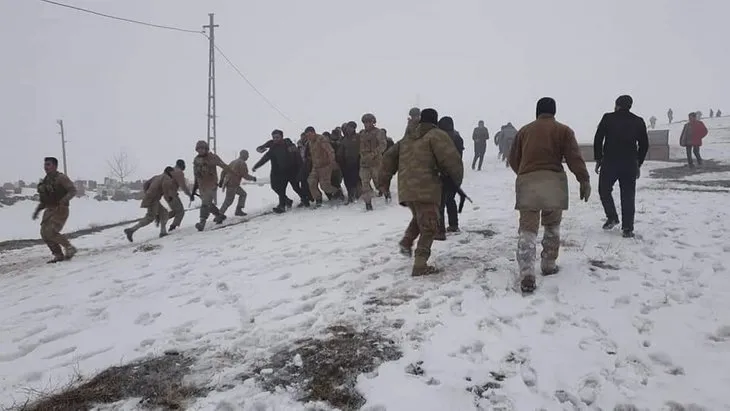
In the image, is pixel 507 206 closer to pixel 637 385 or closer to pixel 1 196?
pixel 637 385

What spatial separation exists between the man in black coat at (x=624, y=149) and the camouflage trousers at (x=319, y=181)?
664 cm

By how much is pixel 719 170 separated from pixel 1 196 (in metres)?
36.5

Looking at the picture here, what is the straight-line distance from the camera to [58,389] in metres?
3.68

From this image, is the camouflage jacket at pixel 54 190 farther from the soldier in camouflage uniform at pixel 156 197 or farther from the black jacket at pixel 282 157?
the black jacket at pixel 282 157

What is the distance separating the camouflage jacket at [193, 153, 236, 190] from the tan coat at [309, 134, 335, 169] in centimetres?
228

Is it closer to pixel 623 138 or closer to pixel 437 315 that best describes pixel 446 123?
pixel 623 138

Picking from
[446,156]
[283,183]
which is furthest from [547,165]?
[283,183]

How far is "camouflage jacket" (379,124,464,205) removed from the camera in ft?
18.6

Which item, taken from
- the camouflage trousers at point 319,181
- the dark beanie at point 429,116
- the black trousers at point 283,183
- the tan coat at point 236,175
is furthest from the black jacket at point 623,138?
the tan coat at point 236,175

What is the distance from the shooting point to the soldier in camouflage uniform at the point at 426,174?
5.68 m

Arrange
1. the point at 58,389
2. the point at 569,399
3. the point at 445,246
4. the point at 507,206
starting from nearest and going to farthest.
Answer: the point at 569,399 → the point at 58,389 → the point at 445,246 → the point at 507,206

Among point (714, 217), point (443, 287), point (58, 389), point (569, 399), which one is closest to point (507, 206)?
point (714, 217)

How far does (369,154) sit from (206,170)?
402 cm

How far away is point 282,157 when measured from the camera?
12141mm
